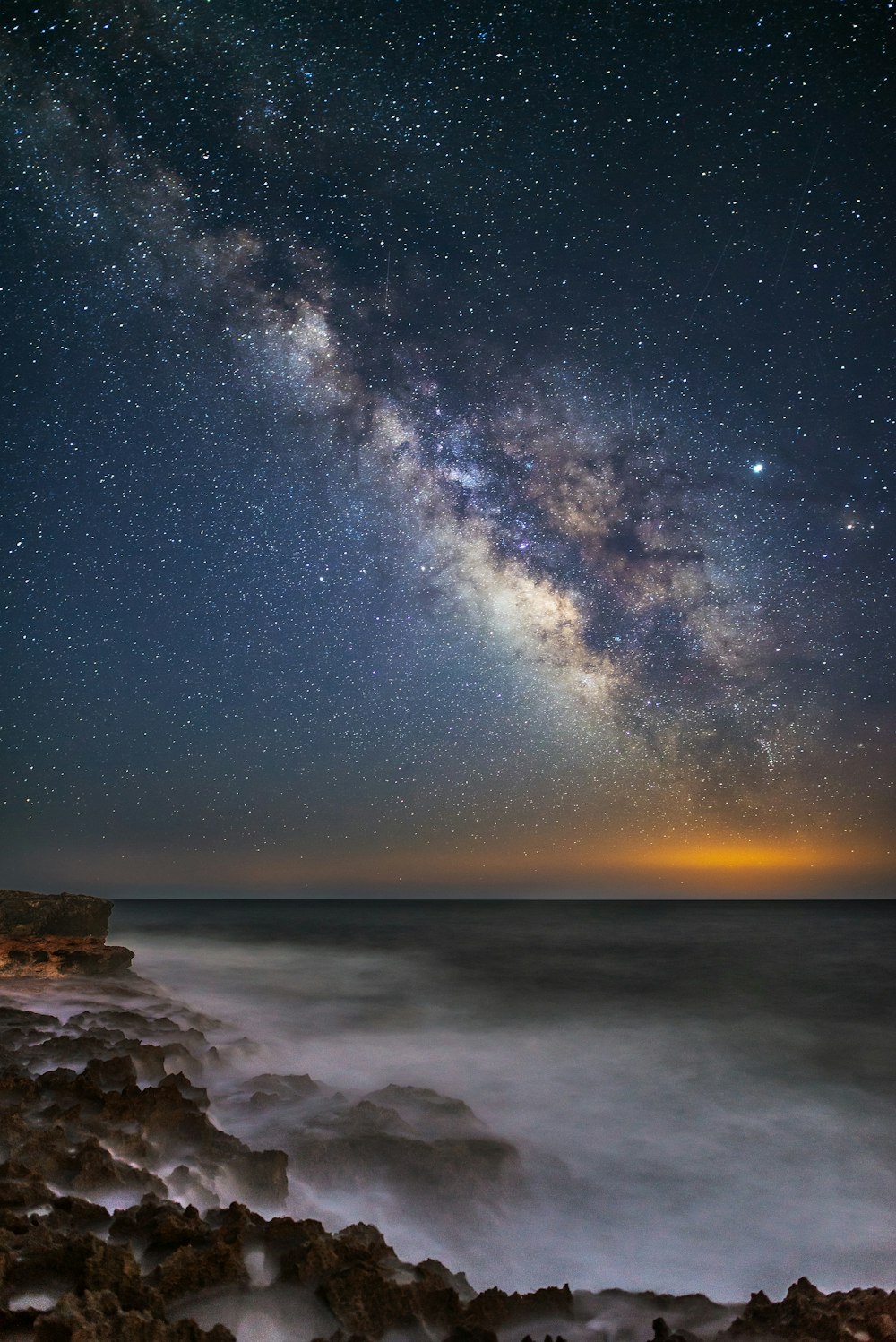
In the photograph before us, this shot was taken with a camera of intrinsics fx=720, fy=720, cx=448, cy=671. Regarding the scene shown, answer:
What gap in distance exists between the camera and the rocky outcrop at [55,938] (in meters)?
13.8

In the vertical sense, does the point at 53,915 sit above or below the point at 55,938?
above

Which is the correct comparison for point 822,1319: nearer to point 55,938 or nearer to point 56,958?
point 56,958

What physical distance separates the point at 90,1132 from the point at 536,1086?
23.0 ft

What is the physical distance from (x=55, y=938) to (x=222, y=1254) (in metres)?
14.2

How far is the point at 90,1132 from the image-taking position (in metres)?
5.33

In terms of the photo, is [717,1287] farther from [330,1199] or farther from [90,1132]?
[90,1132]

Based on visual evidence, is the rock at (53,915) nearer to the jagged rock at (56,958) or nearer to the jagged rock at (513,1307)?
the jagged rock at (56,958)

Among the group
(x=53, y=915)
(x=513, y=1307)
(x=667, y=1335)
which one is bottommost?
(x=53, y=915)

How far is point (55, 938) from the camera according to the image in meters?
15.6

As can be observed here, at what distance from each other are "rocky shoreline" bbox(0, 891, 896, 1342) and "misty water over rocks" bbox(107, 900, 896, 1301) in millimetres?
290

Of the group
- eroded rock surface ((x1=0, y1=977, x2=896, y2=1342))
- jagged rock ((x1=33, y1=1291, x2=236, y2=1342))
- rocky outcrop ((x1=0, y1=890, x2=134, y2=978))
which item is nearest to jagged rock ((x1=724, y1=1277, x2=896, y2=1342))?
eroded rock surface ((x1=0, y1=977, x2=896, y2=1342))

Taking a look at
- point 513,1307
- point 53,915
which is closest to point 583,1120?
point 513,1307

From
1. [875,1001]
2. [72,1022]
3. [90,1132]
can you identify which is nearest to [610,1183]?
[90,1132]

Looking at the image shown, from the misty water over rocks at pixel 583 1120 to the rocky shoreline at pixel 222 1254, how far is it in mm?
290
